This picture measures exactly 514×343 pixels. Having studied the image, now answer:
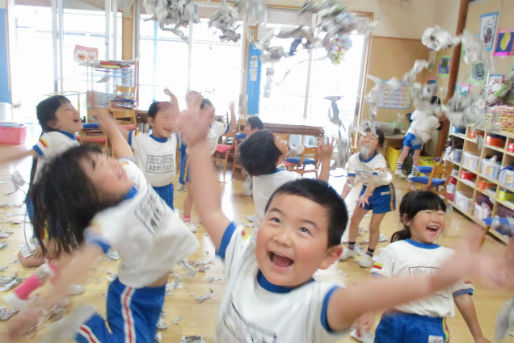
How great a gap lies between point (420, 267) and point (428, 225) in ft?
0.58

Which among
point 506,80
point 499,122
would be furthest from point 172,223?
point 506,80

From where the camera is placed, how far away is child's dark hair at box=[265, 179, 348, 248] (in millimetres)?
867

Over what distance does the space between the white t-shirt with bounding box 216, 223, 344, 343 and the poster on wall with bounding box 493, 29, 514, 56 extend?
451 cm

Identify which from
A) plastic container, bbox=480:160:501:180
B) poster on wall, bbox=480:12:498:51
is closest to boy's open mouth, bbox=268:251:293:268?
plastic container, bbox=480:160:501:180

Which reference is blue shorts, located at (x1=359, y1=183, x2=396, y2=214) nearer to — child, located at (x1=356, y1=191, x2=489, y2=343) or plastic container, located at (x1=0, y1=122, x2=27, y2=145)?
child, located at (x1=356, y1=191, x2=489, y2=343)

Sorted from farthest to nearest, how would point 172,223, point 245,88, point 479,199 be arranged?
point 245,88
point 479,199
point 172,223

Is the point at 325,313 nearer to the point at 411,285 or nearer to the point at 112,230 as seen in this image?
the point at 411,285

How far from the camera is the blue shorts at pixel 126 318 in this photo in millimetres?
1133

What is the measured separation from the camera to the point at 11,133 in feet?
20.0

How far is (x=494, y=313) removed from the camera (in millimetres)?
2482

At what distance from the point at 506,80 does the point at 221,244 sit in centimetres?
426

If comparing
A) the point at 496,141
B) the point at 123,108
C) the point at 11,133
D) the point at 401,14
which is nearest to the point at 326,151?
the point at 496,141

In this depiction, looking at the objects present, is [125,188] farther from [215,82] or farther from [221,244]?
[215,82]

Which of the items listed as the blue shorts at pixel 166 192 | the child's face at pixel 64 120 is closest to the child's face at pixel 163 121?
the blue shorts at pixel 166 192
